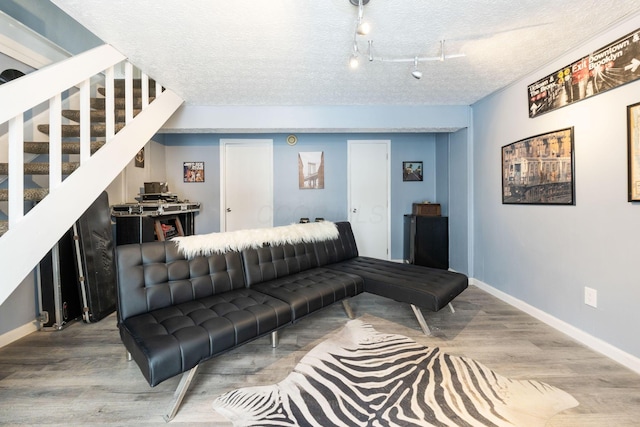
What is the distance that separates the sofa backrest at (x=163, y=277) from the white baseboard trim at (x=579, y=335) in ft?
9.04

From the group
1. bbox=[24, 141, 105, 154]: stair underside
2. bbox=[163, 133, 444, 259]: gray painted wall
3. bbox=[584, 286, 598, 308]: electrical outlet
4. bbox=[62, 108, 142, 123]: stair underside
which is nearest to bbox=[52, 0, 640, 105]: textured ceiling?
bbox=[62, 108, 142, 123]: stair underside

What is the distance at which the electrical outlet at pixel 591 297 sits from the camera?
1.88 metres

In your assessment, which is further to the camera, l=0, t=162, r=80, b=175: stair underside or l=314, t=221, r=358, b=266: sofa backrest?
l=314, t=221, r=358, b=266: sofa backrest

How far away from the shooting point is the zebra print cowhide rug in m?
1.29

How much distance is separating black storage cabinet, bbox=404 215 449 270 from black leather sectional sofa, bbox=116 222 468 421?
1.16 m

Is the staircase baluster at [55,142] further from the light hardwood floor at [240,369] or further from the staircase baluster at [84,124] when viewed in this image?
the light hardwood floor at [240,369]

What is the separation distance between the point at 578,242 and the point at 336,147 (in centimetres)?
315

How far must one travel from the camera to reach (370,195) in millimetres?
4250

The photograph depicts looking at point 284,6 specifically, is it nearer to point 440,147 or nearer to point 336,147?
point 336,147

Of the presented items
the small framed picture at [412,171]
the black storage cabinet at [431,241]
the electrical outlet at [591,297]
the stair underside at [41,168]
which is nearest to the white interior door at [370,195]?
the small framed picture at [412,171]

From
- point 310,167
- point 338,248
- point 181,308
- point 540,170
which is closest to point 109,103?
point 181,308

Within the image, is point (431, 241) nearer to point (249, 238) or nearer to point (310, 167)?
point (310, 167)

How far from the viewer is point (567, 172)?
6.81 feet

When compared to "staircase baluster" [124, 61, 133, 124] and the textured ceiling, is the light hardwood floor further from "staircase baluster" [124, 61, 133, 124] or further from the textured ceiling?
the textured ceiling
